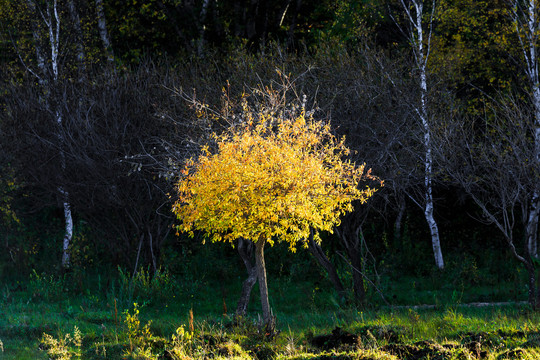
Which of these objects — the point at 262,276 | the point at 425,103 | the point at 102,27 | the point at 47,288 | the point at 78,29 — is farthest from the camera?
the point at 102,27

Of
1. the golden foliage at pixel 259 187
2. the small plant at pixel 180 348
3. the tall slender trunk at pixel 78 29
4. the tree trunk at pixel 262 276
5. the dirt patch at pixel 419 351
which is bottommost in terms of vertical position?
the dirt patch at pixel 419 351

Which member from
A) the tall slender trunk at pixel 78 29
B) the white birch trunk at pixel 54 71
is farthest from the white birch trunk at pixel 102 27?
the white birch trunk at pixel 54 71

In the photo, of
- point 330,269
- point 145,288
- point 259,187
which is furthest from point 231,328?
point 145,288

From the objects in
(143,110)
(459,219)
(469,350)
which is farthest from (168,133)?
(459,219)

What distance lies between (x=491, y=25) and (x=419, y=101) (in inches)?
218

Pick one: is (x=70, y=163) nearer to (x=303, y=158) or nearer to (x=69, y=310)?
(x=69, y=310)

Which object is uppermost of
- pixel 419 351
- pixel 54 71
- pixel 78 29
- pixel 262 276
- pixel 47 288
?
pixel 78 29

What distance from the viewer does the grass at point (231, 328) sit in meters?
6.27

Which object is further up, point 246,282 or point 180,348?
point 246,282

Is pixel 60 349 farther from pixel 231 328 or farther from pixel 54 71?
pixel 54 71

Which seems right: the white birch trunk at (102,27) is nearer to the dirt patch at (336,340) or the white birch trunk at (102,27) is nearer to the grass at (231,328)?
the grass at (231,328)

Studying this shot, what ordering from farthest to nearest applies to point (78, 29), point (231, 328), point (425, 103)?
point (78, 29) → point (425, 103) → point (231, 328)

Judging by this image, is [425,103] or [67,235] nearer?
[425,103]

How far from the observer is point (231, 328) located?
759cm
